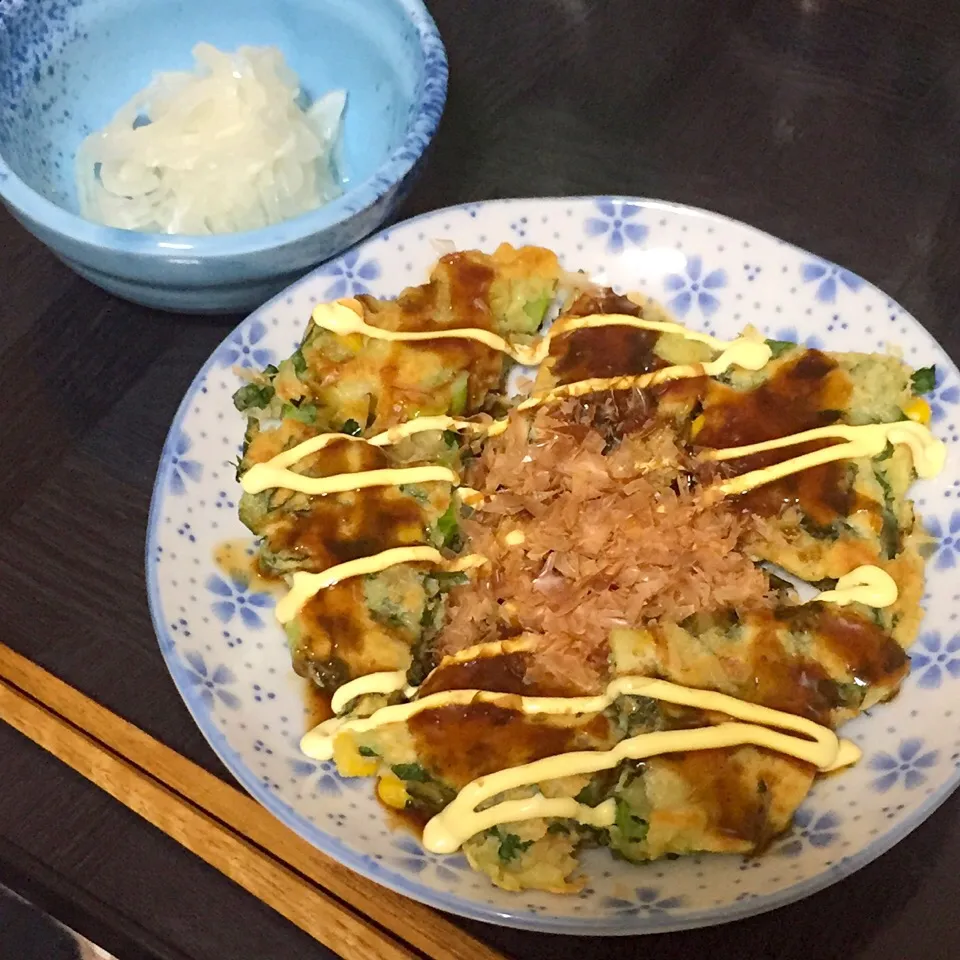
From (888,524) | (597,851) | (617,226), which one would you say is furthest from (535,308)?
(597,851)

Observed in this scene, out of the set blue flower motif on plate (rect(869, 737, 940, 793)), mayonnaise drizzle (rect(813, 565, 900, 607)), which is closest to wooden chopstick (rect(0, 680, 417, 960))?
blue flower motif on plate (rect(869, 737, 940, 793))

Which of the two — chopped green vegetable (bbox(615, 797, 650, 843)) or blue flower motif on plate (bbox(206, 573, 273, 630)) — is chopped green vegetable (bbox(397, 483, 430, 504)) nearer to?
blue flower motif on plate (bbox(206, 573, 273, 630))

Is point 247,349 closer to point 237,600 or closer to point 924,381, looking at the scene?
point 237,600

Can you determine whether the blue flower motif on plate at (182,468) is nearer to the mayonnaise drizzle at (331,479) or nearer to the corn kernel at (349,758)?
the mayonnaise drizzle at (331,479)

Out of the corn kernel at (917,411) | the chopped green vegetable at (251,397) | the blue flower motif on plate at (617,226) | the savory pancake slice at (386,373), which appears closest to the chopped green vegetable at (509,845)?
the savory pancake slice at (386,373)

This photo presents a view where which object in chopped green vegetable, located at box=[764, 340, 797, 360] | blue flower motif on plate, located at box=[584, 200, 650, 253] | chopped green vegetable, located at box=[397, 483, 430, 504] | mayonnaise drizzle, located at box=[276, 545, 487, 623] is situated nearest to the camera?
mayonnaise drizzle, located at box=[276, 545, 487, 623]

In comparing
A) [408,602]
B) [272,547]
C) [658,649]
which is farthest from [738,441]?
[272,547]

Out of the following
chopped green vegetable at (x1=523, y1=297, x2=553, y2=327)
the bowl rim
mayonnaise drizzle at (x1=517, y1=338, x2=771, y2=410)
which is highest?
the bowl rim
